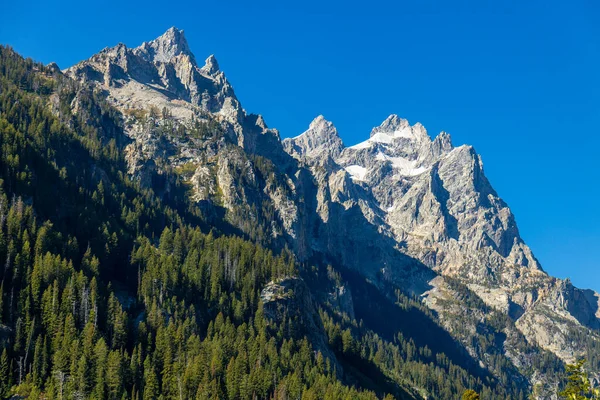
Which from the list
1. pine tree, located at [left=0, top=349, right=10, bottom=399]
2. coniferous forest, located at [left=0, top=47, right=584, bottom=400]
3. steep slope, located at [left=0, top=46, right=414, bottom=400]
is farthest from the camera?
steep slope, located at [left=0, top=46, right=414, bottom=400]

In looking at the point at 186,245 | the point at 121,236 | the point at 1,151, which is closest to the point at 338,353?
the point at 186,245

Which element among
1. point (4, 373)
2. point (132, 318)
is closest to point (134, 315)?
point (132, 318)

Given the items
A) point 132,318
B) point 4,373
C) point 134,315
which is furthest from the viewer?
point 134,315

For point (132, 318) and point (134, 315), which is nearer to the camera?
point (132, 318)

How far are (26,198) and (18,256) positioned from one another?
42794mm

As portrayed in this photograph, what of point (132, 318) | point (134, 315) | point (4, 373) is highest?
point (134, 315)

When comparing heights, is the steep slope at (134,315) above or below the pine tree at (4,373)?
above

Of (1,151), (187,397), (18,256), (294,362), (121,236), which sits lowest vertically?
(187,397)

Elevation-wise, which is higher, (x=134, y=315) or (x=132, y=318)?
(x=134, y=315)

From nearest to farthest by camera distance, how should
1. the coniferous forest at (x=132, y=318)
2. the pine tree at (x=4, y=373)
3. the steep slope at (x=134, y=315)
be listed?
the pine tree at (x=4, y=373) → the coniferous forest at (x=132, y=318) → the steep slope at (x=134, y=315)

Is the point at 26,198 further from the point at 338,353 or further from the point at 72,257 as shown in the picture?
the point at 338,353

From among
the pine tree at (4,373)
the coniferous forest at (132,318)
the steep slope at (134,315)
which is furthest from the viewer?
the steep slope at (134,315)

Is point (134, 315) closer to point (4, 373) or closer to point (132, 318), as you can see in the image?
point (132, 318)

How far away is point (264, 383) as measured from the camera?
131 m
